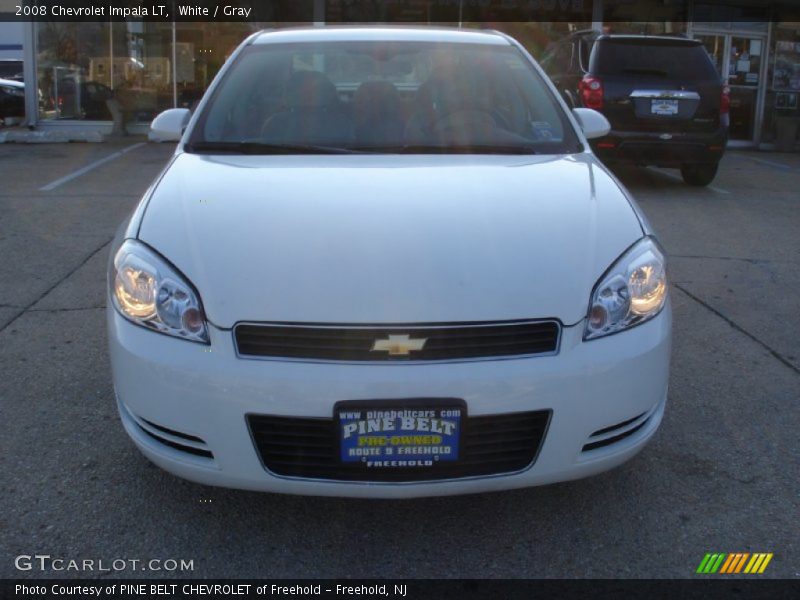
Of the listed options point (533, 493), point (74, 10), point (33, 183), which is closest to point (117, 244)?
point (533, 493)

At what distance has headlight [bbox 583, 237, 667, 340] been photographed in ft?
8.69

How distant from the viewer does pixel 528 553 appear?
269 cm

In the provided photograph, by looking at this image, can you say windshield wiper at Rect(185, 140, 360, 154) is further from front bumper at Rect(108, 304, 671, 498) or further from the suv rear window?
the suv rear window

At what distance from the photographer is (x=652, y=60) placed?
380 inches

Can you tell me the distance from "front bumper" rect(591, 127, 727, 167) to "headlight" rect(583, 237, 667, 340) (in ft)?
22.0

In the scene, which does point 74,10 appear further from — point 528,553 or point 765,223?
point 528,553

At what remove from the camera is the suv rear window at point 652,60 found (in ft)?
31.5

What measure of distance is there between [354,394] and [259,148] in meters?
1.55

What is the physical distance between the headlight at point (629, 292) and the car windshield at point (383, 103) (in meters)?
0.98

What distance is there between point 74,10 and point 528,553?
569 inches

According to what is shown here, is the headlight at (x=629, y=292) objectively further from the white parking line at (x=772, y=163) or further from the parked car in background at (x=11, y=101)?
the parked car in background at (x=11, y=101)

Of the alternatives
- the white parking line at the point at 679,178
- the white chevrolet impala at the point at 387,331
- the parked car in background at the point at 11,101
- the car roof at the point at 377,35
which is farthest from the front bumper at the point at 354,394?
the parked car in background at the point at 11,101

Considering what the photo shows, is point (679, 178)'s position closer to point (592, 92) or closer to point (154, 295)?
point (592, 92)
